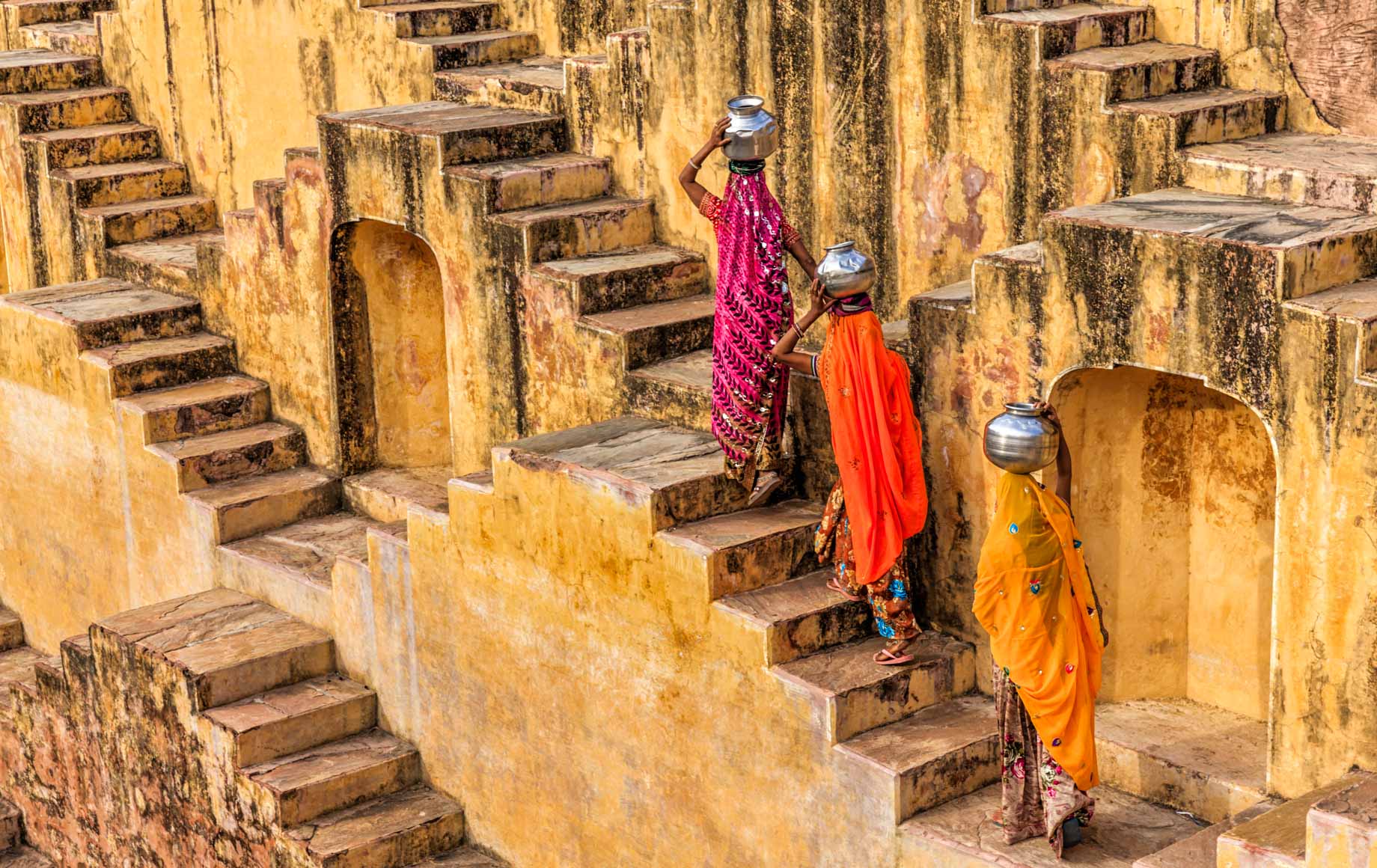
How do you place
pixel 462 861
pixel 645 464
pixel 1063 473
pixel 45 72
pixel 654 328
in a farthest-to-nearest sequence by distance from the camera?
pixel 45 72
pixel 462 861
pixel 654 328
pixel 645 464
pixel 1063 473

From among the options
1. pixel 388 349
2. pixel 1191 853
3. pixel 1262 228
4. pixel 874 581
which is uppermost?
pixel 1262 228

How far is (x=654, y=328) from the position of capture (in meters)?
9.40

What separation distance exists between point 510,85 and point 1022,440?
4.69 metres

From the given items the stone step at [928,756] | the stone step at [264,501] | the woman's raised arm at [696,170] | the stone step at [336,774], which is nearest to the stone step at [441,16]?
the stone step at [264,501]

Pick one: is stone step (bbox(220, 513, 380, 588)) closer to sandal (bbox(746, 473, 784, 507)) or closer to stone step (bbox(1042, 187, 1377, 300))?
sandal (bbox(746, 473, 784, 507))

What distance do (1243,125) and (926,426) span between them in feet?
5.48

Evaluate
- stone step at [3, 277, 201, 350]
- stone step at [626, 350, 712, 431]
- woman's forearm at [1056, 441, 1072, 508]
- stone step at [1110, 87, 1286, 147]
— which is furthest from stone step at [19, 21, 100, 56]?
woman's forearm at [1056, 441, 1072, 508]

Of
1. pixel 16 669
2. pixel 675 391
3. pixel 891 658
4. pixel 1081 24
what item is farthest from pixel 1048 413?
pixel 16 669

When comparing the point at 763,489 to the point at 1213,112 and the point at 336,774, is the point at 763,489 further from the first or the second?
the point at 336,774

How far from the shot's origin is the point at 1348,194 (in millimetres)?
7527

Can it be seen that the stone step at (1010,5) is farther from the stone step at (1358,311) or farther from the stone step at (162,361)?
the stone step at (162,361)

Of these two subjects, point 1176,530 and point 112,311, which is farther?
point 112,311

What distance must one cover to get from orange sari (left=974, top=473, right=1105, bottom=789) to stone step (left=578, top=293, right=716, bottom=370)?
2.59 metres

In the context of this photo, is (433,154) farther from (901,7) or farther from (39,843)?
(39,843)
